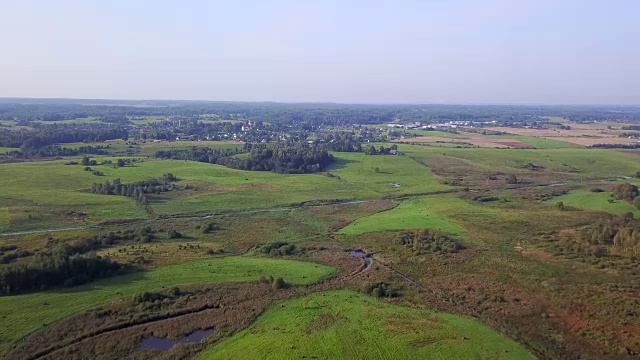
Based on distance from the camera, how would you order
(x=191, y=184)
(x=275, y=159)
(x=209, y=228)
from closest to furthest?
(x=209, y=228), (x=191, y=184), (x=275, y=159)

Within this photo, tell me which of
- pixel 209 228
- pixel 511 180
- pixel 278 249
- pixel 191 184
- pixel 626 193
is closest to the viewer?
pixel 278 249

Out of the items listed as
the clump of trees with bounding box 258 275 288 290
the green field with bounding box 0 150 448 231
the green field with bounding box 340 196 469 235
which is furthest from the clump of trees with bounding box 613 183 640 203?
the clump of trees with bounding box 258 275 288 290

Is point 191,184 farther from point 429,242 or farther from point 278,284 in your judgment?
point 278,284

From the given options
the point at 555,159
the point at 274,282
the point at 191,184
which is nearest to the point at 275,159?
the point at 191,184

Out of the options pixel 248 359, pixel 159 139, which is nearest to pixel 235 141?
pixel 159 139

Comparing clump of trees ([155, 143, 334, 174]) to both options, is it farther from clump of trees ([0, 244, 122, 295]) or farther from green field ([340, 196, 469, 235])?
clump of trees ([0, 244, 122, 295])

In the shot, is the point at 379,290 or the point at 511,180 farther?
the point at 511,180
